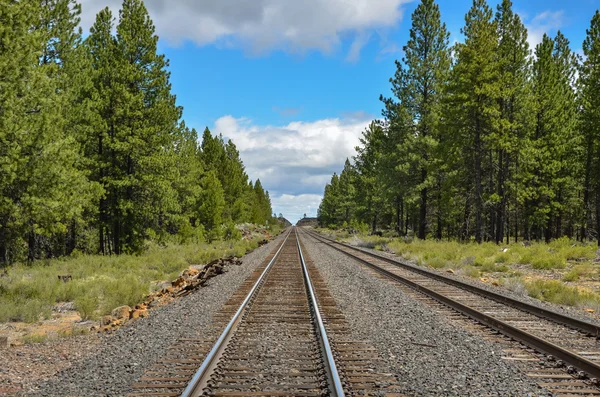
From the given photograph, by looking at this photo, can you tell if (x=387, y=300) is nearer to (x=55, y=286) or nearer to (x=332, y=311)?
(x=332, y=311)

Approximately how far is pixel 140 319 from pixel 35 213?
657 centimetres

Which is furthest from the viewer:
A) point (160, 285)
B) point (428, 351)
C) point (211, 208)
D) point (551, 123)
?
point (211, 208)

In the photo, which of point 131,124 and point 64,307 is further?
point 131,124

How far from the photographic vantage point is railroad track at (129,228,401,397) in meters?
4.84

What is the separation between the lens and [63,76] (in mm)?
17828

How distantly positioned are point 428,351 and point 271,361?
100 inches

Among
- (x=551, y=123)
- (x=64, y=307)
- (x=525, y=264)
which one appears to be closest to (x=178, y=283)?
(x=64, y=307)

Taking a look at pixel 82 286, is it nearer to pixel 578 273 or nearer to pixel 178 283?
pixel 178 283

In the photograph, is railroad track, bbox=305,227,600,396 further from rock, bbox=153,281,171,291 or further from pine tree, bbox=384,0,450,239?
pine tree, bbox=384,0,450,239

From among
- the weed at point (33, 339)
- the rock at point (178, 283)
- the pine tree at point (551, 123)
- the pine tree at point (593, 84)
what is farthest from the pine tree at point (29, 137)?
the pine tree at point (551, 123)

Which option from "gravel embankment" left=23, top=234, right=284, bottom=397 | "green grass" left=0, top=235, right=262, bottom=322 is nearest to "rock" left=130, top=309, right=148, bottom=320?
"gravel embankment" left=23, top=234, right=284, bottom=397

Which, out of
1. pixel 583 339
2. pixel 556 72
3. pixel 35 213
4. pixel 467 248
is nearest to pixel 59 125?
pixel 35 213

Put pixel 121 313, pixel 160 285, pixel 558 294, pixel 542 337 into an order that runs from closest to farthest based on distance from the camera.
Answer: pixel 542 337
pixel 121 313
pixel 558 294
pixel 160 285

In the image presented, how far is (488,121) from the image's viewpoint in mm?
24844
